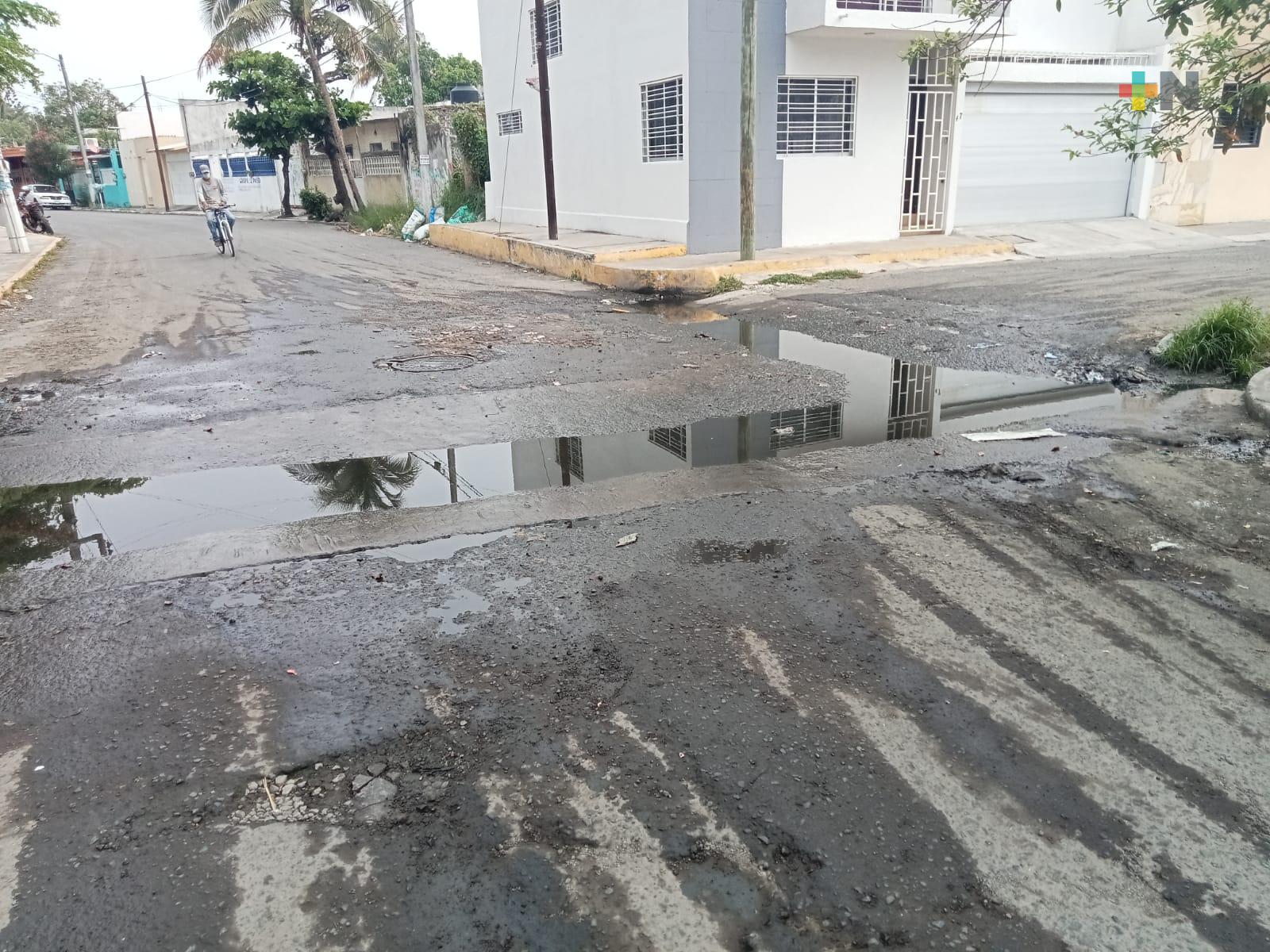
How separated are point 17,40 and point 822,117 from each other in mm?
15242

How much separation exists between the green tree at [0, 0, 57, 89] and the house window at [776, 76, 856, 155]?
13.9 metres

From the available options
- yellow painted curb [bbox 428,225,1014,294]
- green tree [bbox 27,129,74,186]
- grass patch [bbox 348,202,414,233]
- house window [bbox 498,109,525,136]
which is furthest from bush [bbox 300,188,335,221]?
green tree [bbox 27,129,74,186]

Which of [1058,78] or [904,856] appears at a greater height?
[1058,78]

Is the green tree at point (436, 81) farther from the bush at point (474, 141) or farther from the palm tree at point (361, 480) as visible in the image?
the palm tree at point (361, 480)

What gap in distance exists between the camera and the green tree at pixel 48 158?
5619 cm

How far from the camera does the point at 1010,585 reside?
Answer: 388 cm

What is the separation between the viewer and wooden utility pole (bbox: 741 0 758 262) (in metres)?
12.1

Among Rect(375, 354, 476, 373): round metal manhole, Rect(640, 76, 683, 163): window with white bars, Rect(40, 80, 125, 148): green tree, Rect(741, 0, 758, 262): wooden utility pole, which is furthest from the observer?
Rect(40, 80, 125, 148): green tree

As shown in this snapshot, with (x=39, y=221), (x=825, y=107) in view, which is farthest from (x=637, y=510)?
(x=39, y=221)

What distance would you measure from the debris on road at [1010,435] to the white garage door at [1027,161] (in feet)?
42.7

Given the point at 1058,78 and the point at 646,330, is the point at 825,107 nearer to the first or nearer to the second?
the point at 1058,78

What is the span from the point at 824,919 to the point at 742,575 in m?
1.95

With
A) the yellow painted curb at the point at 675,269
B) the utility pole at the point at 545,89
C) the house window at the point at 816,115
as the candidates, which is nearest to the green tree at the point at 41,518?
the yellow painted curb at the point at 675,269

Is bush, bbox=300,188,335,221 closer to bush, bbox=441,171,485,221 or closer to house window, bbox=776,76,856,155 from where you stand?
bush, bbox=441,171,485,221
